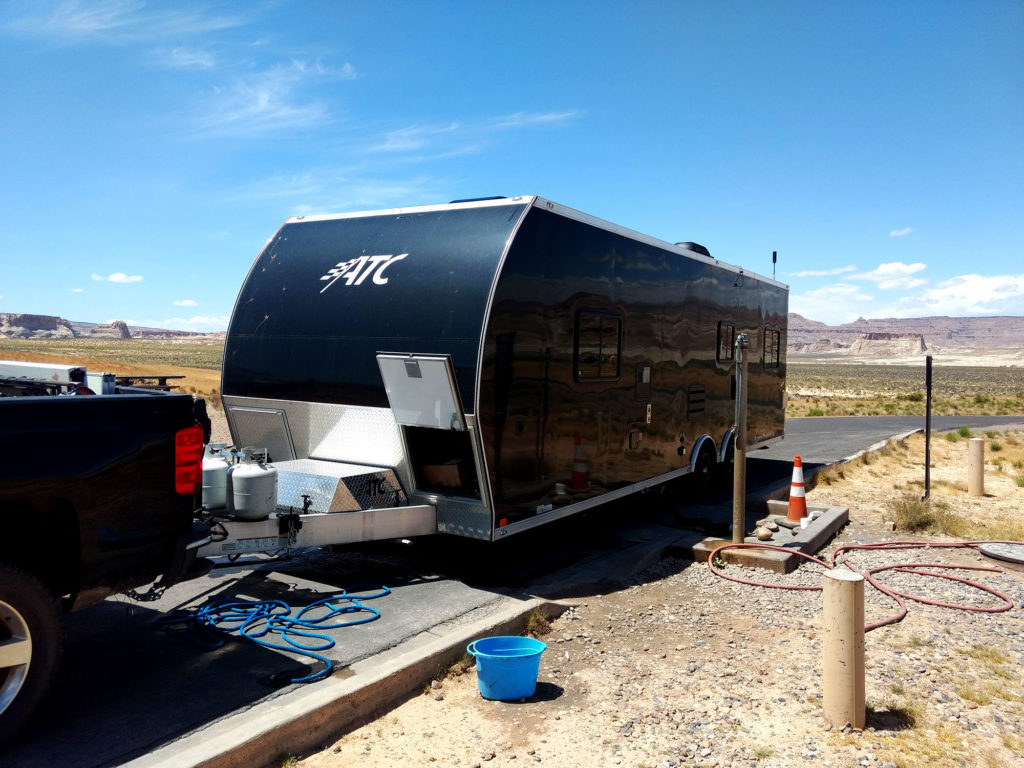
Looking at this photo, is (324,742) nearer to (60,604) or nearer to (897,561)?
(60,604)

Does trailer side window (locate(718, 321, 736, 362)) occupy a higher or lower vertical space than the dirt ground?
higher

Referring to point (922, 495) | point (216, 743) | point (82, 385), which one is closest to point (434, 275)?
point (82, 385)

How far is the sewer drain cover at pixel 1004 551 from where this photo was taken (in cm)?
787

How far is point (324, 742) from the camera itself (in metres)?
4.19

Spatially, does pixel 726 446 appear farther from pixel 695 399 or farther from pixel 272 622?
pixel 272 622

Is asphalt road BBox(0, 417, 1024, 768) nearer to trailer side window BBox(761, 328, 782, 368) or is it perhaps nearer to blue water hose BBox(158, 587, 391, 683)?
blue water hose BBox(158, 587, 391, 683)

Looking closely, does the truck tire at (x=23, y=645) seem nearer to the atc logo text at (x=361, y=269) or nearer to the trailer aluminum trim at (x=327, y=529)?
the trailer aluminum trim at (x=327, y=529)

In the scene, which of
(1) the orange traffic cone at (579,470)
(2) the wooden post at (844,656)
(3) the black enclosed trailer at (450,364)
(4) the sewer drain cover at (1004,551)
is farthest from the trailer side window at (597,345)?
(4) the sewer drain cover at (1004,551)

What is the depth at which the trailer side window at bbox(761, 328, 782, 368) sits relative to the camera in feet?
40.7

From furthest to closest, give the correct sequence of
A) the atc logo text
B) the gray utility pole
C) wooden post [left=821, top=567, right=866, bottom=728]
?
the gray utility pole
the atc logo text
wooden post [left=821, top=567, right=866, bottom=728]

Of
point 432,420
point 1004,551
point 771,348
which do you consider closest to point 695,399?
point 771,348

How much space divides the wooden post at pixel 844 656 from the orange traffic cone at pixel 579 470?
Answer: 3.12m

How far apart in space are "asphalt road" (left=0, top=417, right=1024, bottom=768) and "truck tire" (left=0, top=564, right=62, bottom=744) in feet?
0.75

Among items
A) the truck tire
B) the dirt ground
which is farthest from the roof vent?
the truck tire
